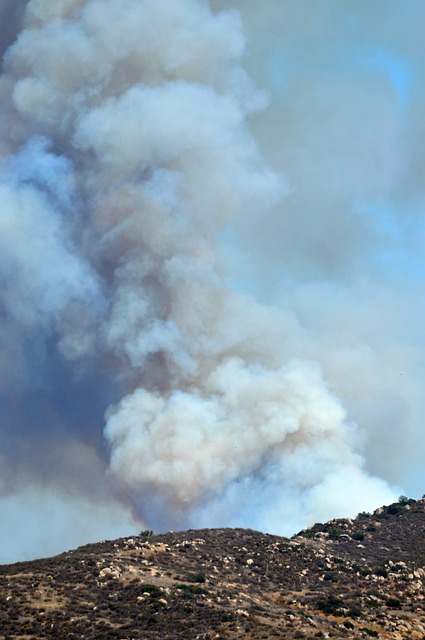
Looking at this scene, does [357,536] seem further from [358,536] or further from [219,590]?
[219,590]

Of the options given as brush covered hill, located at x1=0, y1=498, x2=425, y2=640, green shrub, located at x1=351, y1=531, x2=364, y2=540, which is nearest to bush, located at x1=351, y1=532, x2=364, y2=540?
green shrub, located at x1=351, y1=531, x2=364, y2=540

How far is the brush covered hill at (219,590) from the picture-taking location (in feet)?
191

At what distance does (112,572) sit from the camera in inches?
2756

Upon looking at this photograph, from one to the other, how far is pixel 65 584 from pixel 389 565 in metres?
42.4

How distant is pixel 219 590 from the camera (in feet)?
230

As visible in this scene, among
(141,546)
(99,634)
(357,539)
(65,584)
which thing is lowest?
(99,634)

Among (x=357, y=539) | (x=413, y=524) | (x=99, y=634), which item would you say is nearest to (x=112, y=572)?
(x=99, y=634)

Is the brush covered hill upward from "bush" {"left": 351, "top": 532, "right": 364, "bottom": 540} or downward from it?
downward

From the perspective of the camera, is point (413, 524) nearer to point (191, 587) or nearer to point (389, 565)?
point (389, 565)

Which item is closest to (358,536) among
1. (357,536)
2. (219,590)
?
(357,536)

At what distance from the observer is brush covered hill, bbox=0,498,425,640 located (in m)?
58.2

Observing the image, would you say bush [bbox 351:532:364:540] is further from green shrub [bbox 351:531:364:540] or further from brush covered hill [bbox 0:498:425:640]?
brush covered hill [bbox 0:498:425:640]

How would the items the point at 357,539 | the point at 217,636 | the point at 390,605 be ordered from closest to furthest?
the point at 217,636 < the point at 390,605 < the point at 357,539

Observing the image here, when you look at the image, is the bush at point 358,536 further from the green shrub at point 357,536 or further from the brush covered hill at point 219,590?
the brush covered hill at point 219,590
